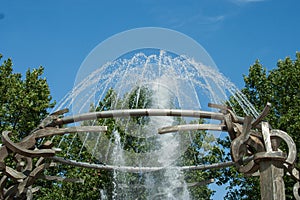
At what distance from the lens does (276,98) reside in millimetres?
19531

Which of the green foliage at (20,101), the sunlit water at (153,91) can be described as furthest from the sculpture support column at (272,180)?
the green foliage at (20,101)

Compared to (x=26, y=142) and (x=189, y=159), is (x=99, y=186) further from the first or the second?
(x=26, y=142)

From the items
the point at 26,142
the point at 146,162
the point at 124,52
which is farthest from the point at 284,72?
the point at 26,142

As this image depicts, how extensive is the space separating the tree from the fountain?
304 centimetres

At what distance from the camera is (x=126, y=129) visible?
16.8 m

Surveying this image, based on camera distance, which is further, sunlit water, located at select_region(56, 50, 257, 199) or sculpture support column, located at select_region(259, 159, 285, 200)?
sunlit water, located at select_region(56, 50, 257, 199)

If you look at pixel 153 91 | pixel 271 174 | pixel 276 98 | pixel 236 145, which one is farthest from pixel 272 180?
pixel 276 98

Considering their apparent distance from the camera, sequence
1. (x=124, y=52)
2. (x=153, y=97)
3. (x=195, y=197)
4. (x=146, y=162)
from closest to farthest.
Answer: (x=124, y=52), (x=153, y=97), (x=146, y=162), (x=195, y=197)

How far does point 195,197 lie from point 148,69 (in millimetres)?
9584

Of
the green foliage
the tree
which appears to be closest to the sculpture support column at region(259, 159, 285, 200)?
the tree

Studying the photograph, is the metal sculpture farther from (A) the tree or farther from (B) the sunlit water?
(A) the tree

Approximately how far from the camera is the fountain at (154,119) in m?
8.12

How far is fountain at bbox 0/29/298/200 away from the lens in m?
8.12

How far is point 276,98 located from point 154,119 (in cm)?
821
